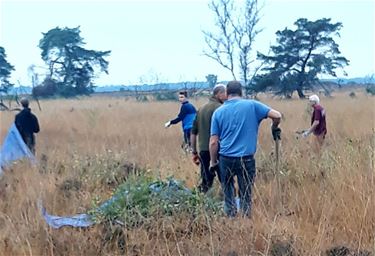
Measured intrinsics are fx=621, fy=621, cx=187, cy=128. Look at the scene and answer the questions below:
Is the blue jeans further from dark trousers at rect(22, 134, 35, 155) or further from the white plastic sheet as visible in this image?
dark trousers at rect(22, 134, 35, 155)

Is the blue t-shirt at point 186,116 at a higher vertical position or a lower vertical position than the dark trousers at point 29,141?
higher

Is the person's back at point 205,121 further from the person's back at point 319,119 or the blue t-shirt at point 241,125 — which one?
the person's back at point 319,119

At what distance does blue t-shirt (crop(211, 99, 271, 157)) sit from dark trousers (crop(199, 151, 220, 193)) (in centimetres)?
94

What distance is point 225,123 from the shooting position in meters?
6.74

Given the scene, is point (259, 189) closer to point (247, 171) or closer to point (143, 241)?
point (247, 171)

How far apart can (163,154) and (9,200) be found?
14.4 feet

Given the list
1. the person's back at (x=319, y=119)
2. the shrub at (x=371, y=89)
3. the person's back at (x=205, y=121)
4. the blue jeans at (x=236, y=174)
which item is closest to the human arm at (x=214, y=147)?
the blue jeans at (x=236, y=174)

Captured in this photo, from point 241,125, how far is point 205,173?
139 centimetres

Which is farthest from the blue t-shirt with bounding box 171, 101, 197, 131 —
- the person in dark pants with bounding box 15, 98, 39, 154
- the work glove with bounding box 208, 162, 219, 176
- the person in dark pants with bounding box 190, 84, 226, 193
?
the work glove with bounding box 208, 162, 219, 176

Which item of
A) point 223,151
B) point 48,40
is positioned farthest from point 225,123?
point 48,40

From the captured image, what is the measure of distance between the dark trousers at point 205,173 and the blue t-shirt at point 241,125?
37.0 inches

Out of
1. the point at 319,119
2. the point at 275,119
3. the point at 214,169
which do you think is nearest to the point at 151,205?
the point at 214,169

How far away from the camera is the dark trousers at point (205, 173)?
7.61 meters

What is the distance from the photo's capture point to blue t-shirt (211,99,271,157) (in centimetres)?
664
